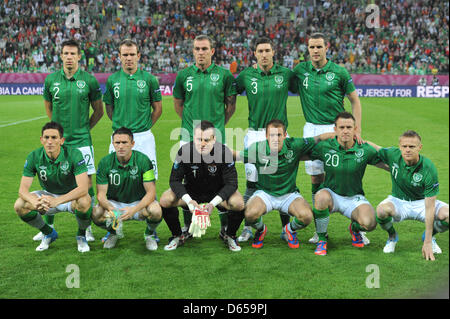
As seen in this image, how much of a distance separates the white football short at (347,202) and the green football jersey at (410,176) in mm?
339

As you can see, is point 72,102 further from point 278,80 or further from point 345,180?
point 345,180

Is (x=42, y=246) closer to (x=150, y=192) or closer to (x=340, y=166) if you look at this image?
(x=150, y=192)

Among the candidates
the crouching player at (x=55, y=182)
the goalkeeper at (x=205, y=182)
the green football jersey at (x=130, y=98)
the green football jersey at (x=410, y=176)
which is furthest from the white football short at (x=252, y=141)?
the crouching player at (x=55, y=182)

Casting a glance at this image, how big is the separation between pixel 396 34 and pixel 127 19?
52.3 feet

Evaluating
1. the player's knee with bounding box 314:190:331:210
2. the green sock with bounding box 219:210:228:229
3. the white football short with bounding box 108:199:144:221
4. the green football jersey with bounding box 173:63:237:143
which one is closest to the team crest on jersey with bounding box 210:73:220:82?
the green football jersey with bounding box 173:63:237:143

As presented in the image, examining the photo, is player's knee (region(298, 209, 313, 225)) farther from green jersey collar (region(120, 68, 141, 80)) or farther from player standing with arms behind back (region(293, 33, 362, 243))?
green jersey collar (region(120, 68, 141, 80))

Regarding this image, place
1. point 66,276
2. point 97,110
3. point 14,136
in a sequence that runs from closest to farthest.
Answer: point 66,276 → point 97,110 → point 14,136

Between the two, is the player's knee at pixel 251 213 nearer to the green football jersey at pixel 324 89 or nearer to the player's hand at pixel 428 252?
the green football jersey at pixel 324 89

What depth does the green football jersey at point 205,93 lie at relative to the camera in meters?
5.28

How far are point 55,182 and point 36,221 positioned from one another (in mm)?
412

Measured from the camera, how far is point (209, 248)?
486cm

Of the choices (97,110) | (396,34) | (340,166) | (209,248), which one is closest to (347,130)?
(340,166)

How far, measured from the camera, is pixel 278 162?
16.0ft

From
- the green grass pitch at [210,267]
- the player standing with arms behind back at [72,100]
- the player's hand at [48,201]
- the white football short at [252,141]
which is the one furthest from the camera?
the player standing with arms behind back at [72,100]
